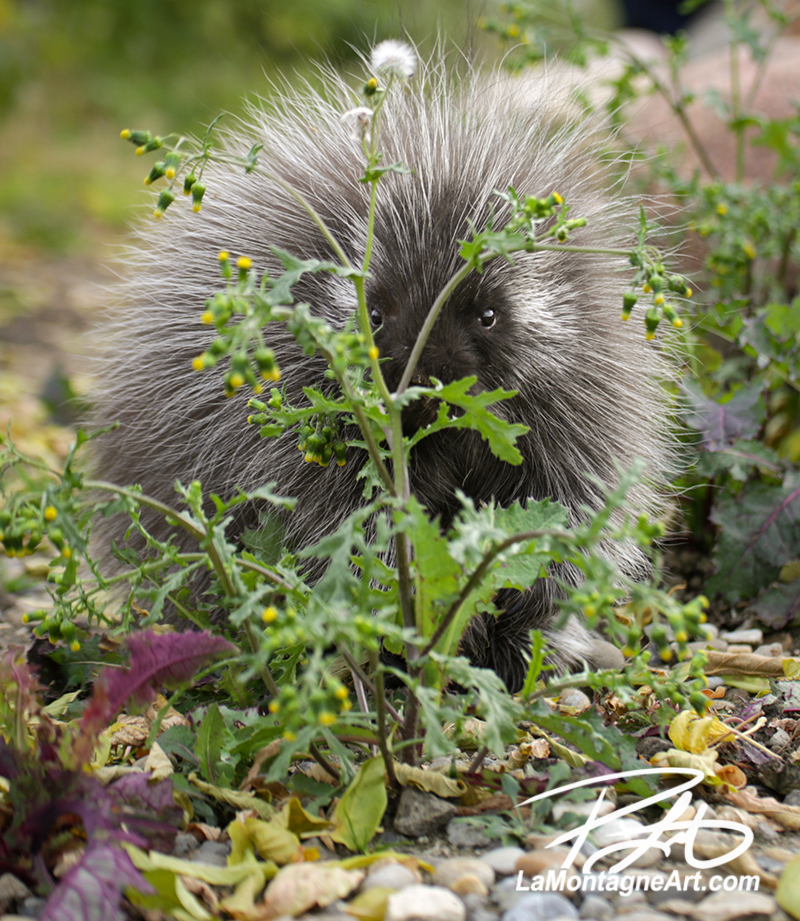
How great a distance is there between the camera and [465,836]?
1.35m

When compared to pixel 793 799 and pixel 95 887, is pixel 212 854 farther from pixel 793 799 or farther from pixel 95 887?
pixel 793 799

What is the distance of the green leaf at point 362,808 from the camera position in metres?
1.30

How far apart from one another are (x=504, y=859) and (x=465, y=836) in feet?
0.29

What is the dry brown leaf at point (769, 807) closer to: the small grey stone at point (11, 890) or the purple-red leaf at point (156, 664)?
the purple-red leaf at point (156, 664)

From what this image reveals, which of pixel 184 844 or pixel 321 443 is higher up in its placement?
pixel 321 443

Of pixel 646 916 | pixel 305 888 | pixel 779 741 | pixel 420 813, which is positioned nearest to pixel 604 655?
pixel 779 741

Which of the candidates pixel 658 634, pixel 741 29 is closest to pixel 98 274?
pixel 741 29

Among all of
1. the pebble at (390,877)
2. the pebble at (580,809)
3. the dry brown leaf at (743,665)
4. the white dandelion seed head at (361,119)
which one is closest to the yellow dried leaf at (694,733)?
the pebble at (580,809)

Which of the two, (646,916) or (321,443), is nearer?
(646,916)

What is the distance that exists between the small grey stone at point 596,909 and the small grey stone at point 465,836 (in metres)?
0.18

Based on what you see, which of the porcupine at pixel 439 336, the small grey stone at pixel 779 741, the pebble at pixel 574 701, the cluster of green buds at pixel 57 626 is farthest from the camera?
the porcupine at pixel 439 336

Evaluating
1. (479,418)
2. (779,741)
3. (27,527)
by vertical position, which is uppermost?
(479,418)

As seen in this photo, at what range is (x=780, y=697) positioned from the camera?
1.75 metres

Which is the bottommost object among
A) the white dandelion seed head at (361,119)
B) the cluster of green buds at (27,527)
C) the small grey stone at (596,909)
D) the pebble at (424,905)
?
the small grey stone at (596,909)
